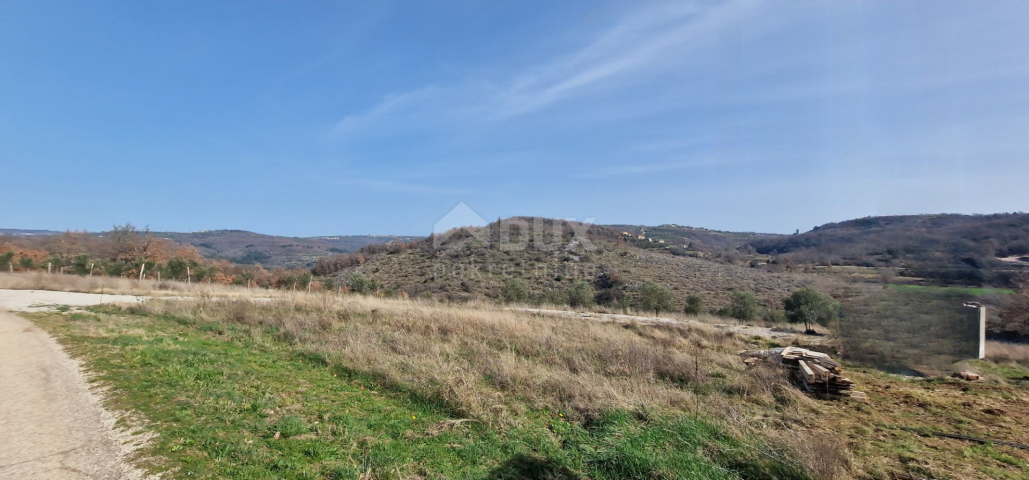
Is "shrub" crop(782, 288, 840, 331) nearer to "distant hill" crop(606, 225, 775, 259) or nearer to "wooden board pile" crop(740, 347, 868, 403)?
"wooden board pile" crop(740, 347, 868, 403)

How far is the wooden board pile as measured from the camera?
795 centimetres

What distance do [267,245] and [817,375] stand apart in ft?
337

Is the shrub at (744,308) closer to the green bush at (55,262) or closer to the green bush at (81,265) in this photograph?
the green bush at (81,265)

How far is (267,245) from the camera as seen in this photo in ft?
305

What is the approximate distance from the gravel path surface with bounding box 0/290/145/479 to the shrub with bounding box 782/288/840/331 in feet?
76.7

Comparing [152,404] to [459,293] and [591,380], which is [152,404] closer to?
[591,380]

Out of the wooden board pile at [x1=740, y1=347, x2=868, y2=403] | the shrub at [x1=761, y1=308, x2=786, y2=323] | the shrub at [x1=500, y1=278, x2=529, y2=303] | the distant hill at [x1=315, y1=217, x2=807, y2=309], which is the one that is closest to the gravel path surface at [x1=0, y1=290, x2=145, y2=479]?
the wooden board pile at [x1=740, y1=347, x2=868, y2=403]

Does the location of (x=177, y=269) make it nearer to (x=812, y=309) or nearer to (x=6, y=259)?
(x=6, y=259)

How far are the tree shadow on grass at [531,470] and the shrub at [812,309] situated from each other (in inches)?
791

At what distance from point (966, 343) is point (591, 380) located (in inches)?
487

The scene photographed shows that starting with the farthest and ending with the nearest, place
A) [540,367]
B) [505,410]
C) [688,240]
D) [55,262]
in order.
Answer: [688,240] → [55,262] → [540,367] → [505,410]

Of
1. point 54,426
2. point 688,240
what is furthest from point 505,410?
point 688,240

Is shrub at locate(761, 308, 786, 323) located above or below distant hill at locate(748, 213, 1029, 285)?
below

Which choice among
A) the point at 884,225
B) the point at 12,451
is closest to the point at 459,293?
the point at 12,451
